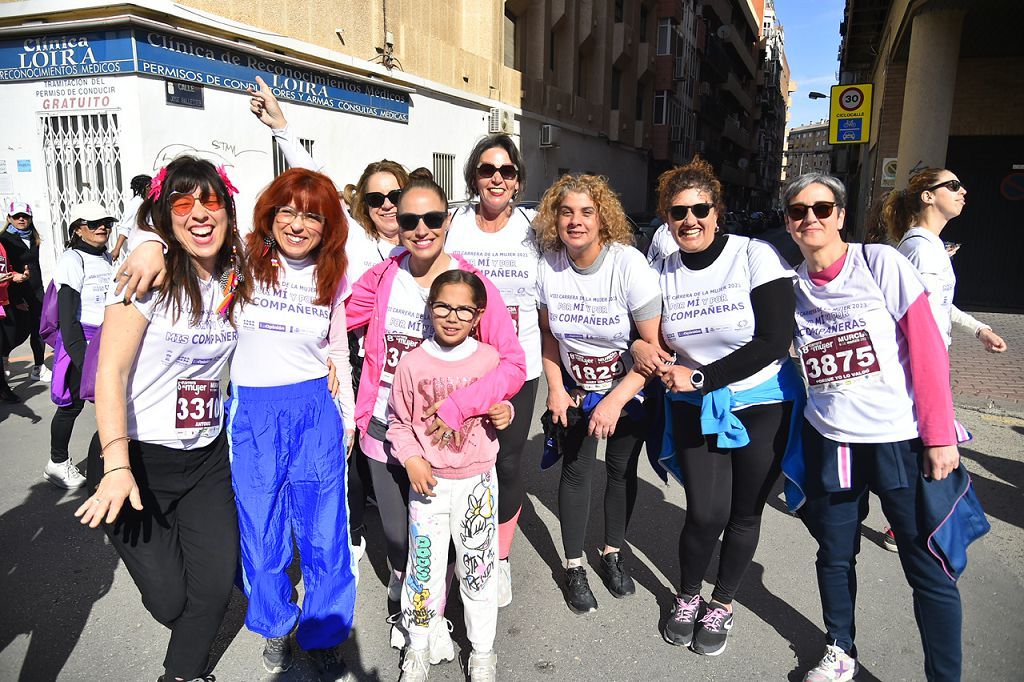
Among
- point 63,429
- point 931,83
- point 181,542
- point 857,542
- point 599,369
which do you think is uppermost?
point 931,83

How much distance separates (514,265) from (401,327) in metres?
0.65

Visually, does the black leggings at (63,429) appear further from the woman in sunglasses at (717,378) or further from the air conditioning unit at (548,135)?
the air conditioning unit at (548,135)

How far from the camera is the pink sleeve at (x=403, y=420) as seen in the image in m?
2.52

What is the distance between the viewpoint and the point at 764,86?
74.4 metres

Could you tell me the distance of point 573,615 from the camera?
3121 millimetres

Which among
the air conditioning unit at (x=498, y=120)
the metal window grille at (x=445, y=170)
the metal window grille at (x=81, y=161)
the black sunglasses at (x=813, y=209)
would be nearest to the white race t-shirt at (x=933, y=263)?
the black sunglasses at (x=813, y=209)

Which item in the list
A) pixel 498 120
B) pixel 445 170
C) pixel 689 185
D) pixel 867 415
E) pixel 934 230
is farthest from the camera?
pixel 498 120

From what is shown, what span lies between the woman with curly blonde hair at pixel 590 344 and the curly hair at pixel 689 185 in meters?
0.22

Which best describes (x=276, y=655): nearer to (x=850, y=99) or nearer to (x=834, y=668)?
(x=834, y=668)

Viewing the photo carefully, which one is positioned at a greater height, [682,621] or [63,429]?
[63,429]

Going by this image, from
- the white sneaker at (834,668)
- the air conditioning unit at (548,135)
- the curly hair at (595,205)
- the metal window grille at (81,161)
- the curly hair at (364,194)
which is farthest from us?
the air conditioning unit at (548,135)

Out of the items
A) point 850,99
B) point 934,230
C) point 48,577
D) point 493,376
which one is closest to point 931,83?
point 850,99

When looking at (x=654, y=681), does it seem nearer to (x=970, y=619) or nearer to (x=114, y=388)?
(x=970, y=619)

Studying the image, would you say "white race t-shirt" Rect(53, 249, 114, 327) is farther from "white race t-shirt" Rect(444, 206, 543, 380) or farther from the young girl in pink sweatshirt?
the young girl in pink sweatshirt
